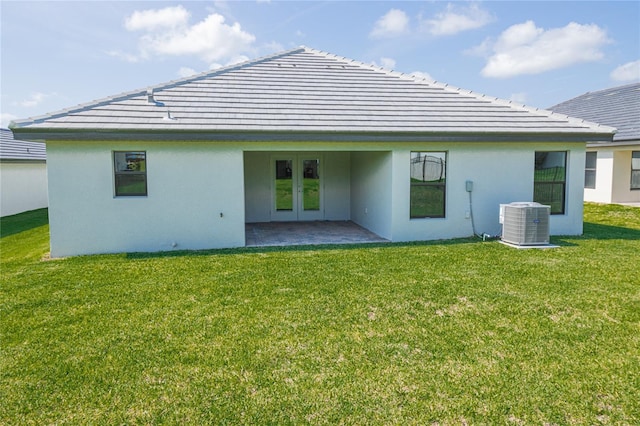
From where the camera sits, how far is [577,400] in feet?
10.9

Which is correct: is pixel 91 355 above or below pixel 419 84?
below

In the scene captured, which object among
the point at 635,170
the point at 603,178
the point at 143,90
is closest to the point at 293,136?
the point at 143,90

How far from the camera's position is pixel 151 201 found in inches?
356

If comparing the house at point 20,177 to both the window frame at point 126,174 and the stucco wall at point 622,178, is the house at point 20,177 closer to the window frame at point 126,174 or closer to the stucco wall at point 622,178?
the window frame at point 126,174

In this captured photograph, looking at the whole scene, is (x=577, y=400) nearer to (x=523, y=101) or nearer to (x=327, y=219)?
(x=523, y=101)

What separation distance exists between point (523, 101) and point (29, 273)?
12.3m

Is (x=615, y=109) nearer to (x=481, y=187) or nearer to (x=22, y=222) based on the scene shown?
(x=481, y=187)

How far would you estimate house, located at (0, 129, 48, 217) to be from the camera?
18.5 meters

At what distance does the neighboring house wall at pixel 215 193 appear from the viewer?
8734mm

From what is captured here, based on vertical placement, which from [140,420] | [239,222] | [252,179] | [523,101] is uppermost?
[523,101]

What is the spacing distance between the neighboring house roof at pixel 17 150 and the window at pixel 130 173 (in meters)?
12.2

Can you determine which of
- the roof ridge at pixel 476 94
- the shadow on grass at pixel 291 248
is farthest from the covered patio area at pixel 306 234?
the roof ridge at pixel 476 94

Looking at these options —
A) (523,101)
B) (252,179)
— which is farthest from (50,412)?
(523,101)

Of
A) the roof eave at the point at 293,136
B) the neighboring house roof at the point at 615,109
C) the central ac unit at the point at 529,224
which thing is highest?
the neighboring house roof at the point at 615,109
